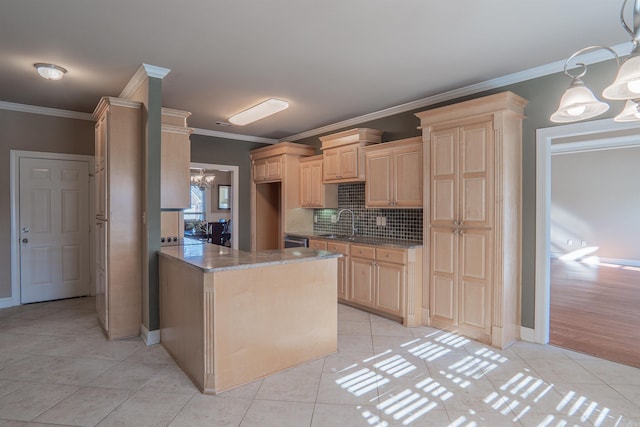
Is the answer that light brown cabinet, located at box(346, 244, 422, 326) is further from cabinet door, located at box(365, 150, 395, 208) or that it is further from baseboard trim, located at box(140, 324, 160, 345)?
baseboard trim, located at box(140, 324, 160, 345)

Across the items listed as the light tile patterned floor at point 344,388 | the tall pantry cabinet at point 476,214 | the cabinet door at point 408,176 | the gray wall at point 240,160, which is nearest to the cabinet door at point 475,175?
the tall pantry cabinet at point 476,214

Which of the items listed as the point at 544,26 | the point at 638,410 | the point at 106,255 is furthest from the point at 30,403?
the point at 544,26

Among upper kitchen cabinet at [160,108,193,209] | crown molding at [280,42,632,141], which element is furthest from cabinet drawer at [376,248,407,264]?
upper kitchen cabinet at [160,108,193,209]

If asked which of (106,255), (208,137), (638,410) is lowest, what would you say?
(638,410)

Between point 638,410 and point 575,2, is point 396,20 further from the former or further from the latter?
point 638,410

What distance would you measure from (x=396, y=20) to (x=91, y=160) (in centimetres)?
453

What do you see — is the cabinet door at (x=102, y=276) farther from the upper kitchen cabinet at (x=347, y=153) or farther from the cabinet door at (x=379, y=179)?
the cabinet door at (x=379, y=179)

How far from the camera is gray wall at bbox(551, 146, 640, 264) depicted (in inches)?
303

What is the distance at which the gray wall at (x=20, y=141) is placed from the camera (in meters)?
4.34

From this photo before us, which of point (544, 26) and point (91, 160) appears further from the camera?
point (91, 160)

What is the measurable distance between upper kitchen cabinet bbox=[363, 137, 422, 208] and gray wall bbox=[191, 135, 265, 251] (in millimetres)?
2556

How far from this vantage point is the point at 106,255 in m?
3.28

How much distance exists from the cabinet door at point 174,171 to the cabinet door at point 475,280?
2897 mm

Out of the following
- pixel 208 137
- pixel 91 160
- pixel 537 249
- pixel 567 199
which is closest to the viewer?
pixel 537 249
